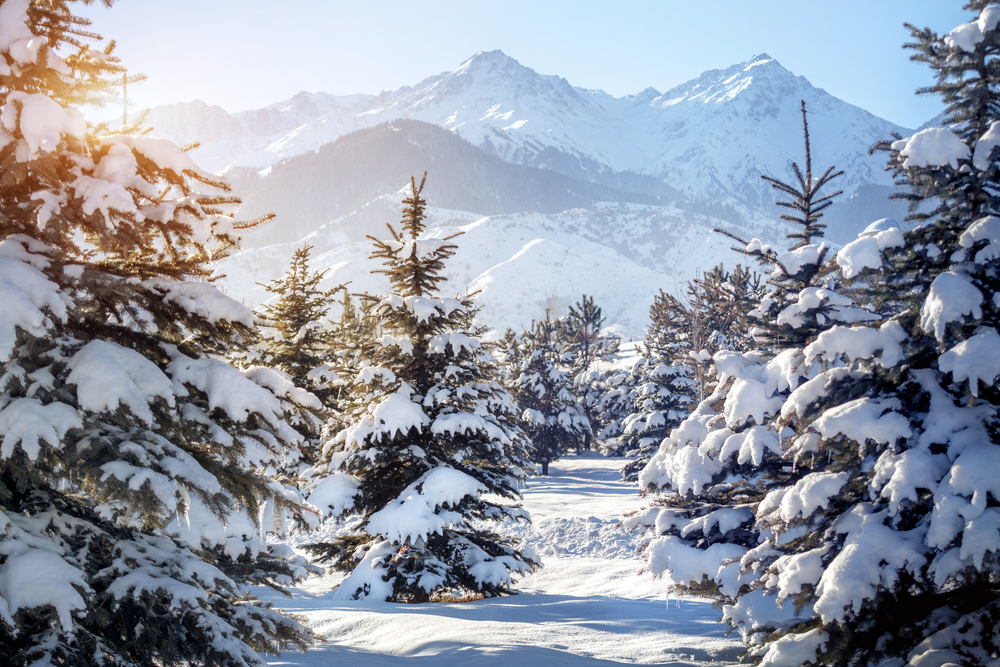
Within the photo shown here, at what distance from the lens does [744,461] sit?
6383 mm

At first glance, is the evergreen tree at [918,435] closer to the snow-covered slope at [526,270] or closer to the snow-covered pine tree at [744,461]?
the snow-covered pine tree at [744,461]

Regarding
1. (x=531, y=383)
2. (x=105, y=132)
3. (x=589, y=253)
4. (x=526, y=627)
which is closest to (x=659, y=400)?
(x=531, y=383)

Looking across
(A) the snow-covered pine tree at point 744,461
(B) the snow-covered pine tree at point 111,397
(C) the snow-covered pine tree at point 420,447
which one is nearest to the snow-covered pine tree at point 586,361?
(C) the snow-covered pine tree at point 420,447

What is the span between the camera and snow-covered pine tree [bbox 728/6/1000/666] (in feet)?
13.7

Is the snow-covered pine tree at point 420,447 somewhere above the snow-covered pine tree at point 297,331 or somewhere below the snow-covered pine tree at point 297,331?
below

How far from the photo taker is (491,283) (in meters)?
135

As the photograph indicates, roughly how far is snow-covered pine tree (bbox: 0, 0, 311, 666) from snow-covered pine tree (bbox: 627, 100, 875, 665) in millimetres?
4117

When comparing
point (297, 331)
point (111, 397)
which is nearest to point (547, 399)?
point (297, 331)

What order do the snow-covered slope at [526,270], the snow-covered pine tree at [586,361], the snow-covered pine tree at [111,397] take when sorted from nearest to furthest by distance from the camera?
the snow-covered pine tree at [111,397], the snow-covered pine tree at [586,361], the snow-covered slope at [526,270]

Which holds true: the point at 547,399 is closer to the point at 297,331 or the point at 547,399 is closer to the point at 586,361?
the point at 586,361

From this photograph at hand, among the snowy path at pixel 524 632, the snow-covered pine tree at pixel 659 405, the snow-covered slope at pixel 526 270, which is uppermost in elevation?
the snow-covered slope at pixel 526 270

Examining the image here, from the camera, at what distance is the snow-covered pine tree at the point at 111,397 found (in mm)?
3332

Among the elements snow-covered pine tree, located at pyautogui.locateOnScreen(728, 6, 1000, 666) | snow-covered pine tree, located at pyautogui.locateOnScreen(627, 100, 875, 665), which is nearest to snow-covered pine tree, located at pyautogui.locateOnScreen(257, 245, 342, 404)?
A: snow-covered pine tree, located at pyautogui.locateOnScreen(627, 100, 875, 665)

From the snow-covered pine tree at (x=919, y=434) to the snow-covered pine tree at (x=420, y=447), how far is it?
554cm
